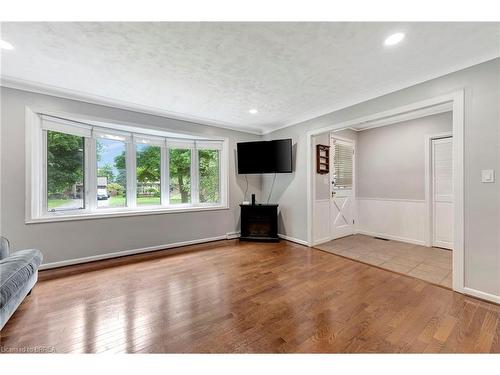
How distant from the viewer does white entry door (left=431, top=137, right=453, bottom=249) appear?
379 centimetres

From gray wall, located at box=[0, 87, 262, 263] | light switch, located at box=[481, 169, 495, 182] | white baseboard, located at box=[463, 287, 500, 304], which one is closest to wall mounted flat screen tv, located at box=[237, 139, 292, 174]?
gray wall, located at box=[0, 87, 262, 263]

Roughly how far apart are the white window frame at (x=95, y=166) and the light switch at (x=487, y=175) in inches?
146

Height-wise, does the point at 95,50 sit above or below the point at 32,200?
above

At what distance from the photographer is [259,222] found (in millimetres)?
4555

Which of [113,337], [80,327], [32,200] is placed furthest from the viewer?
[32,200]

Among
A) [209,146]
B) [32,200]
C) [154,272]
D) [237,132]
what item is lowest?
[154,272]

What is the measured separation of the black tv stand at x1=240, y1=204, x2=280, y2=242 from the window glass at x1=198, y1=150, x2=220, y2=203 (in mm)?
743

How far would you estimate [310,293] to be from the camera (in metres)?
2.30

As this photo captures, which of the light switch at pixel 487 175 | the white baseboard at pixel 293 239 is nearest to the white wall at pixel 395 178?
the white baseboard at pixel 293 239

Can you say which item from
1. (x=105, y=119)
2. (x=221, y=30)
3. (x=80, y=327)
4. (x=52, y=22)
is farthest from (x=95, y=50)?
(x=80, y=327)

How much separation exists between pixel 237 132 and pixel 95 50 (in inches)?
116
